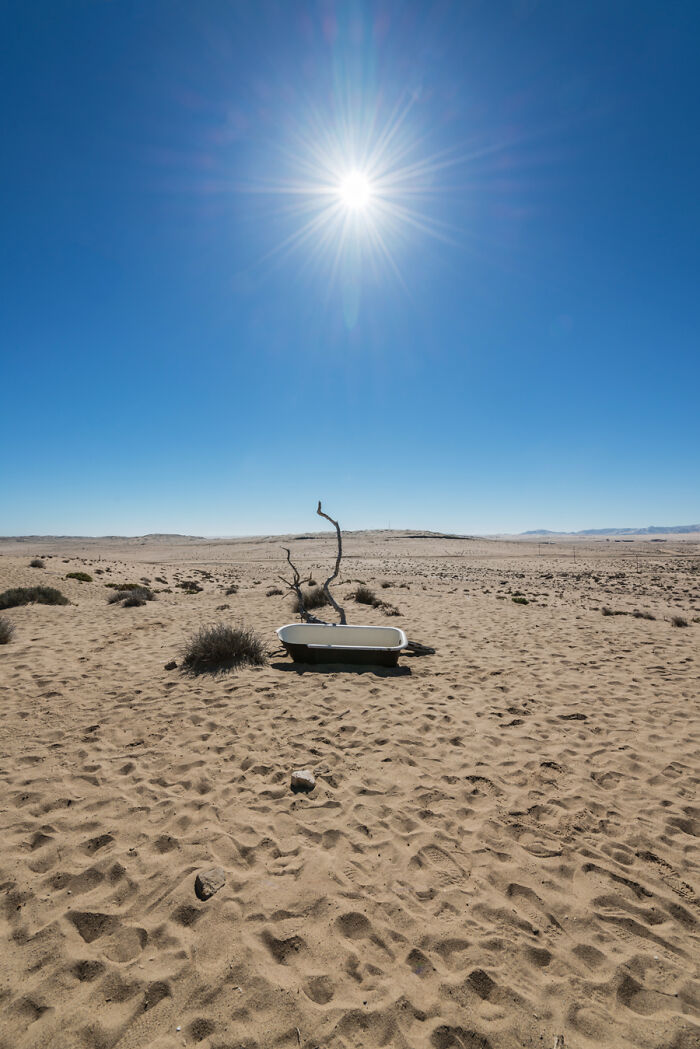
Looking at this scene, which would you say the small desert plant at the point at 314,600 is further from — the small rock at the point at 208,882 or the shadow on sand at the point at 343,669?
the small rock at the point at 208,882

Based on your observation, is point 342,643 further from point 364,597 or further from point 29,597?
point 29,597

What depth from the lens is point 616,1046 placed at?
2342 millimetres

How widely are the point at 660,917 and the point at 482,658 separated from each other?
20.1ft

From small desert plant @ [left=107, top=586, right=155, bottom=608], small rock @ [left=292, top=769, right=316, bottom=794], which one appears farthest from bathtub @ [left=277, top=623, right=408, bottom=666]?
small desert plant @ [left=107, top=586, right=155, bottom=608]

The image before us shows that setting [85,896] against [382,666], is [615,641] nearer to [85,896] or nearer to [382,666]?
[382,666]

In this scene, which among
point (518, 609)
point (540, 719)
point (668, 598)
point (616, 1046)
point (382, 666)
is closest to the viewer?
point (616, 1046)

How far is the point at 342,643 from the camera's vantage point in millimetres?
9562

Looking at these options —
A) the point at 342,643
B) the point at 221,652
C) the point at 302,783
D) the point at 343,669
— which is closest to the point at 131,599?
the point at 221,652

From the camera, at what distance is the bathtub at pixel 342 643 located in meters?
8.27

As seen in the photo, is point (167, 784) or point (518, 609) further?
point (518, 609)

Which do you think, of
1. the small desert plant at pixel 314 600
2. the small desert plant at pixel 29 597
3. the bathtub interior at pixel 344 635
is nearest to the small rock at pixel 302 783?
the bathtub interior at pixel 344 635

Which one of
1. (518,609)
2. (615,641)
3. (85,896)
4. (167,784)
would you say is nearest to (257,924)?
(85,896)

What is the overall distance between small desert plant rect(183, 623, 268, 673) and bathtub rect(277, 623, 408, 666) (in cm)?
60

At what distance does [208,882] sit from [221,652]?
5.31m
